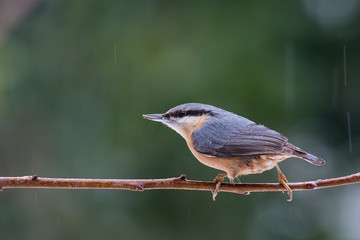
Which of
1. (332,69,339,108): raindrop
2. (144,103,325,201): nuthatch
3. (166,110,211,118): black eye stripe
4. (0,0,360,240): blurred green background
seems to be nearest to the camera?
(144,103,325,201): nuthatch

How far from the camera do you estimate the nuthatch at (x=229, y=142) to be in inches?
82.6

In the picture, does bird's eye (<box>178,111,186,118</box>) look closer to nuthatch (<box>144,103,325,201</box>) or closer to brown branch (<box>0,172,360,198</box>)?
nuthatch (<box>144,103,325,201</box>)

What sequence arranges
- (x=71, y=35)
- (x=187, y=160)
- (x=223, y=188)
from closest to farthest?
(x=223, y=188) → (x=187, y=160) → (x=71, y=35)

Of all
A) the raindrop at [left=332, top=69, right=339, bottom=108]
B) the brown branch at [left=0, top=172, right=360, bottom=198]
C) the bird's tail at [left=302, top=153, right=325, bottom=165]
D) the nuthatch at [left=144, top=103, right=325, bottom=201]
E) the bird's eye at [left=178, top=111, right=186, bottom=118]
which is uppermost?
the raindrop at [left=332, top=69, right=339, bottom=108]

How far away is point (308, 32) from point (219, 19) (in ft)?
2.20

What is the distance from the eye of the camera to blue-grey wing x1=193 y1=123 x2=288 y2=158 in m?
2.11

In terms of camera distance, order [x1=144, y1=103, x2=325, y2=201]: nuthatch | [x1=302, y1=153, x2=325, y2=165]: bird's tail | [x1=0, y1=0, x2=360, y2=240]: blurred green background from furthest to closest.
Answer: [x1=0, y1=0, x2=360, y2=240]: blurred green background, [x1=144, y1=103, x2=325, y2=201]: nuthatch, [x1=302, y1=153, x2=325, y2=165]: bird's tail

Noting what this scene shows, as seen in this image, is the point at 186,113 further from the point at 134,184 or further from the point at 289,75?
the point at 289,75

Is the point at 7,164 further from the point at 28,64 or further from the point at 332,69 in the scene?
the point at 332,69

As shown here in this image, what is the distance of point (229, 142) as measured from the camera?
225 cm

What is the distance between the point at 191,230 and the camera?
321cm

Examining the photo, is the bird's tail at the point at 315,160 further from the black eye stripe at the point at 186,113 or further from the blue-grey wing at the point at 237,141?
the black eye stripe at the point at 186,113

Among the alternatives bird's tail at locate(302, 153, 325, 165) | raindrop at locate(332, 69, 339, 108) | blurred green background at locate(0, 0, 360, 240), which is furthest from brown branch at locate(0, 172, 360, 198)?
raindrop at locate(332, 69, 339, 108)

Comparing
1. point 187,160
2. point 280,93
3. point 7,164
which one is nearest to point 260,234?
point 187,160
